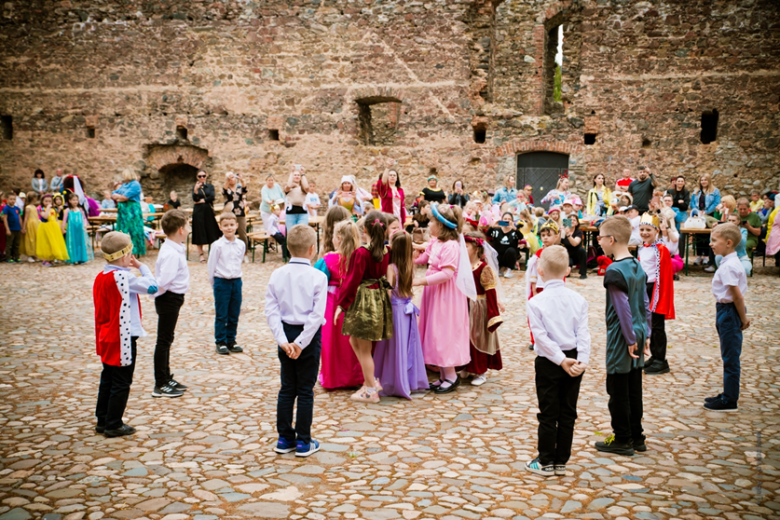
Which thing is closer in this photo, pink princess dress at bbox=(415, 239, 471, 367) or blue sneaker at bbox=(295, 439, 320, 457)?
blue sneaker at bbox=(295, 439, 320, 457)

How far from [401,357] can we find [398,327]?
256mm

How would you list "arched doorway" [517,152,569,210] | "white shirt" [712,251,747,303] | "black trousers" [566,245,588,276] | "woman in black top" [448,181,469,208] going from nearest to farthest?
"white shirt" [712,251,747,303], "black trousers" [566,245,588,276], "woman in black top" [448,181,469,208], "arched doorway" [517,152,569,210]

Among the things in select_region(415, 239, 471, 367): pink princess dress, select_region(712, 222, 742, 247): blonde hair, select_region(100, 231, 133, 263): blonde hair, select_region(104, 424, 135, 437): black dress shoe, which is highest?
select_region(712, 222, 742, 247): blonde hair

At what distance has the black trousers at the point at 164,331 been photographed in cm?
539

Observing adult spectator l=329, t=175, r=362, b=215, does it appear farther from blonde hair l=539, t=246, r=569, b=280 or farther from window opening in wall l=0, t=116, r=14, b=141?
window opening in wall l=0, t=116, r=14, b=141

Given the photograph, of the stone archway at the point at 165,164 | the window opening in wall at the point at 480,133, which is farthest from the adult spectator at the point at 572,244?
the stone archway at the point at 165,164

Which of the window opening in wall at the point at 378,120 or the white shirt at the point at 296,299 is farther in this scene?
the window opening in wall at the point at 378,120

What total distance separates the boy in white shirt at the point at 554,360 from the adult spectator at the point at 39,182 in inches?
684

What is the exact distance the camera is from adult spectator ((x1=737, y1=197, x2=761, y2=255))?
466 inches

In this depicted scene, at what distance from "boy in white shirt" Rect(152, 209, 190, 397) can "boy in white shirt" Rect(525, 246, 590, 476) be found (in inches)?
120

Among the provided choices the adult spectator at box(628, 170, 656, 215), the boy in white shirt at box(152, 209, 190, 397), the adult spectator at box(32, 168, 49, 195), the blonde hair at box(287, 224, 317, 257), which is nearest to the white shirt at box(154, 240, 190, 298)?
the boy in white shirt at box(152, 209, 190, 397)

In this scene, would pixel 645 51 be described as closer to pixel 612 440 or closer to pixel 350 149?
pixel 350 149

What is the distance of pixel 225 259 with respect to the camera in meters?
6.75

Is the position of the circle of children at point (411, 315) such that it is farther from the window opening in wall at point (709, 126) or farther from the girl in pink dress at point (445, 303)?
the window opening in wall at point (709, 126)
